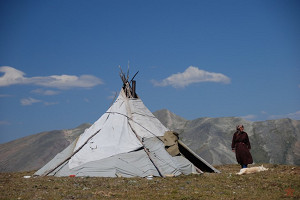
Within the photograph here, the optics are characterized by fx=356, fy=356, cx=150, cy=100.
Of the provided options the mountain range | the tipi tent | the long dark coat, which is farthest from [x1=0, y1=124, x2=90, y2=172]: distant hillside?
the long dark coat

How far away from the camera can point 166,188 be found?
11.3 meters

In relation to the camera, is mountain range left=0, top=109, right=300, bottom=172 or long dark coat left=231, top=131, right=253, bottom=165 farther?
mountain range left=0, top=109, right=300, bottom=172

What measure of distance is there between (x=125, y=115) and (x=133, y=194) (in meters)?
7.46

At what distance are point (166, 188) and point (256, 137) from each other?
2366 inches

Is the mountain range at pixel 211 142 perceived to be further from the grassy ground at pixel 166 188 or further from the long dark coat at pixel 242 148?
the grassy ground at pixel 166 188

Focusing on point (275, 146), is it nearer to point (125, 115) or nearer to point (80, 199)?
point (125, 115)

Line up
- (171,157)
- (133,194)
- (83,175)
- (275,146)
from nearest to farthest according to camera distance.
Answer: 1. (133,194)
2. (83,175)
3. (171,157)
4. (275,146)

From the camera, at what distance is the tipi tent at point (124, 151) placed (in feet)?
48.3

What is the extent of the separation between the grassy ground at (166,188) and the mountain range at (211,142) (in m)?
41.8

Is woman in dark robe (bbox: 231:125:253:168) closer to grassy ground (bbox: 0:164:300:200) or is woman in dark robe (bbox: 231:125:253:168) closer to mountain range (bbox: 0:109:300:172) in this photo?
grassy ground (bbox: 0:164:300:200)

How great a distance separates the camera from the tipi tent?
48.3 ft

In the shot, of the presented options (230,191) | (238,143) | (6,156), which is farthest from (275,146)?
(230,191)

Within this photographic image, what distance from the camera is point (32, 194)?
34.2 feet

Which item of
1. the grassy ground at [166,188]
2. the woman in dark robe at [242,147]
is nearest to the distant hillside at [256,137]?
the woman in dark robe at [242,147]
